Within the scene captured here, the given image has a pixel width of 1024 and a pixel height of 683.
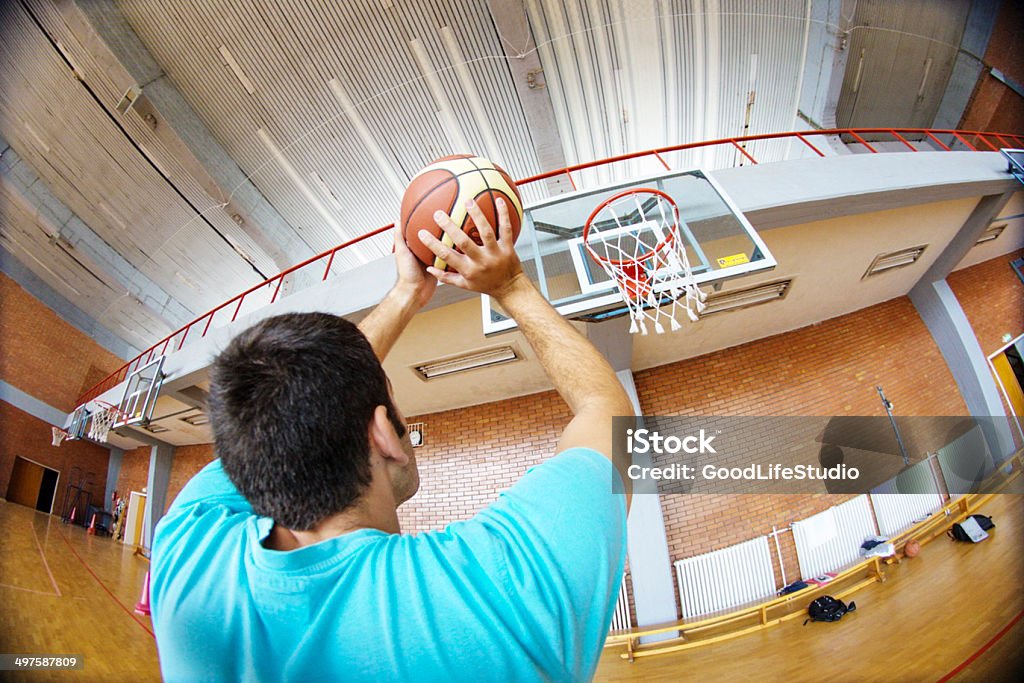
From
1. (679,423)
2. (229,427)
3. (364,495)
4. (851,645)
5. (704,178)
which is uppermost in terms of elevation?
(704,178)

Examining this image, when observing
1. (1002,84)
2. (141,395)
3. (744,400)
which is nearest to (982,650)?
(744,400)

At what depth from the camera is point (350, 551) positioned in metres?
0.52

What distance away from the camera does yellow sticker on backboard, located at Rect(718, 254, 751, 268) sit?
3254mm

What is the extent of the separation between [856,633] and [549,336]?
4.92 meters

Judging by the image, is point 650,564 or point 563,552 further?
point 650,564

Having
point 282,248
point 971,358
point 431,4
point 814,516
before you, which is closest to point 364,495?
point 431,4

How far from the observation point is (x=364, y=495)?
0.61 metres

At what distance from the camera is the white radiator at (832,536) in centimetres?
482

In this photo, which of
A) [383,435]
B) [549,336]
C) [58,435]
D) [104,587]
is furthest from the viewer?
[58,435]

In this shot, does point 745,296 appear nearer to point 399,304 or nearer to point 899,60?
point 399,304

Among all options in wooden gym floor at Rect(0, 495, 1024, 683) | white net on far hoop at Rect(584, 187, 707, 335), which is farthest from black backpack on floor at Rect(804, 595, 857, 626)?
white net on far hoop at Rect(584, 187, 707, 335)

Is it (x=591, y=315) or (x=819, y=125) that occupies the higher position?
(x=819, y=125)

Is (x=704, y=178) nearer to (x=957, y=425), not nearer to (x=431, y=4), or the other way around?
(x=431, y=4)

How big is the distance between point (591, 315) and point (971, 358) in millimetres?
6101
